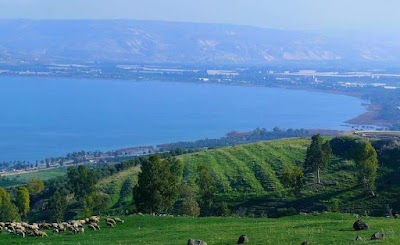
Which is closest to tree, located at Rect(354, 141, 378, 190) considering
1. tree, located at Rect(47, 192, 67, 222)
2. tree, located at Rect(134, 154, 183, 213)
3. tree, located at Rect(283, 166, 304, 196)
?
A: tree, located at Rect(283, 166, 304, 196)

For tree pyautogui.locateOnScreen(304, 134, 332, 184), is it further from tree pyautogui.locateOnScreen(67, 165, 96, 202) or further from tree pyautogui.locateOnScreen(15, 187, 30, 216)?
tree pyautogui.locateOnScreen(15, 187, 30, 216)

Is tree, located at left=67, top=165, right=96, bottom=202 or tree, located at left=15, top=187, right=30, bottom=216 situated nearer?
tree, located at left=15, top=187, right=30, bottom=216

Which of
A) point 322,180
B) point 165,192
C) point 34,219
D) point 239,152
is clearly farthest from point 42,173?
point 165,192

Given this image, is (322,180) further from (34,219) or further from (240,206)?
(34,219)

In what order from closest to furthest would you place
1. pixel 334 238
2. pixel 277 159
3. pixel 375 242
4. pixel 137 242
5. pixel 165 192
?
pixel 375 242
pixel 334 238
pixel 137 242
pixel 165 192
pixel 277 159

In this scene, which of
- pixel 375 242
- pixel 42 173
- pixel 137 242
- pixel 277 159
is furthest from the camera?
pixel 42 173

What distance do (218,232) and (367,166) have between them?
85.7 ft

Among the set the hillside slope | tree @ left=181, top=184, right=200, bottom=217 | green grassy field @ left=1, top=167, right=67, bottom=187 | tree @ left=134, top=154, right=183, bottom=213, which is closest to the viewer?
tree @ left=134, top=154, right=183, bottom=213

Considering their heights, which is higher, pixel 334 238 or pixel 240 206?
pixel 334 238

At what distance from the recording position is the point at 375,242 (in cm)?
1681

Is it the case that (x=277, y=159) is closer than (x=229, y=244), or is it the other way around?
(x=229, y=244)

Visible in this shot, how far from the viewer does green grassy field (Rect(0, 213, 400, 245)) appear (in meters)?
A: 19.4

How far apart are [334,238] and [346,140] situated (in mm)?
45666

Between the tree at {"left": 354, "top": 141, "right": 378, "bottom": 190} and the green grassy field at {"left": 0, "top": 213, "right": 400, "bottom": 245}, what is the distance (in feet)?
60.9
